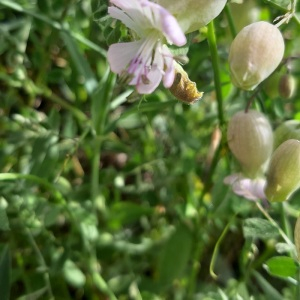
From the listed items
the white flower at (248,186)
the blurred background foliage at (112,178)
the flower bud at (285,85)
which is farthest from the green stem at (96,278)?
the flower bud at (285,85)

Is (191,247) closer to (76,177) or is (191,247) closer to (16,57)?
(76,177)

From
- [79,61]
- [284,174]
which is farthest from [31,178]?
[284,174]

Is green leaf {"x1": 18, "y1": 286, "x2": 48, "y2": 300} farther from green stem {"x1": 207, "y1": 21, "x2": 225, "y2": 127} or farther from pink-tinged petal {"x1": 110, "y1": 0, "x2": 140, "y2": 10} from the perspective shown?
pink-tinged petal {"x1": 110, "y1": 0, "x2": 140, "y2": 10}

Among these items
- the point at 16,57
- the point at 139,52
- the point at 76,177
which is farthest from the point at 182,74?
the point at 76,177

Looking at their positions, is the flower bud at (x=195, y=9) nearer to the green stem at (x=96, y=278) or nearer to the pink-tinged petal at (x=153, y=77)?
the pink-tinged petal at (x=153, y=77)

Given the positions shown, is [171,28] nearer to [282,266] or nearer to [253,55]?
[253,55]

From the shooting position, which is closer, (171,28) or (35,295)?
(171,28)
